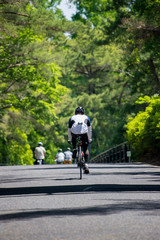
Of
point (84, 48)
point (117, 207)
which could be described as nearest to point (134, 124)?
point (117, 207)

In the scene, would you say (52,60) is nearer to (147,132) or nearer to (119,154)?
(119,154)

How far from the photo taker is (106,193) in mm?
10812

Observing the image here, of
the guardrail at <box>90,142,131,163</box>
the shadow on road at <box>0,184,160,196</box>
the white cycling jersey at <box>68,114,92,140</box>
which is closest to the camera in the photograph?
the shadow on road at <box>0,184,160,196</box>

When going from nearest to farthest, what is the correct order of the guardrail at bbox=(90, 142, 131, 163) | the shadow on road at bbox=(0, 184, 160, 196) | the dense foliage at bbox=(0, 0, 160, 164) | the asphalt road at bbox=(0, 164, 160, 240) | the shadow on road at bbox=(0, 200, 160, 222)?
the asphalt road at bbox=(0, 164, 160, 240) → the shadow on road at bbox=(0, 200, 160, 222) → the shadow on road at bbox=(0, 184, 160, 196) → the dense foliage at bbox=(0, 0, 160, 164) → the guardrail at bbox=(90, 142, 131, 163)

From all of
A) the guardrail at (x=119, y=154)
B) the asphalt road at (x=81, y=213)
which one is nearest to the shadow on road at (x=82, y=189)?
the asphalt road at (x=81, y=213)

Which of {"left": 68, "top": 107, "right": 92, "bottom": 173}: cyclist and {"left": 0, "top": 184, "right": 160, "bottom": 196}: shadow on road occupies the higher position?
{"left": 68, "top": 107, "right": 92, "bottom": 173}: cyclist

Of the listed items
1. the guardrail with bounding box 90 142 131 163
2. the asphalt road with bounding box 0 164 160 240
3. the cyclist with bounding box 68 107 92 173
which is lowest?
the asphalt road with bounding box 0 164 160 240

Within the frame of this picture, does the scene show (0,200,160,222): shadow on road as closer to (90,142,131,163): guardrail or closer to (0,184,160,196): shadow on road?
(0,184,160,196): shadow on road

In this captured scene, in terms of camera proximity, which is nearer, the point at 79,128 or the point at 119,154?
the point at 79,128

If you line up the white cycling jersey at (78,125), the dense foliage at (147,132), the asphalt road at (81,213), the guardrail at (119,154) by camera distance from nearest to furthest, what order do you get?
the asphalt road at (81,213) → the white cycling jersey at (78,125) → the dense foliage at (147,132) → the guardrail at (119,154)

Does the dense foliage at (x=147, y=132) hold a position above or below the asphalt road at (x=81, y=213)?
above

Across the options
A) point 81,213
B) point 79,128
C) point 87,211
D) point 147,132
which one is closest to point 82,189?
point 79,128

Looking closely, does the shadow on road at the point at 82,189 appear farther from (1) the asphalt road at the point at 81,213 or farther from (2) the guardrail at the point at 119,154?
(2) the guardrail at the point at 119,154

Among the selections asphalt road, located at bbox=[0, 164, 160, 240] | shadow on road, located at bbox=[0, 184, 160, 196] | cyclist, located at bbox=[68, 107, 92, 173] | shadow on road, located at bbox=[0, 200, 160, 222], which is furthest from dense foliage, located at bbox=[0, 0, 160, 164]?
shadow on road, located at bbox=[0, 200, 160, 222]
